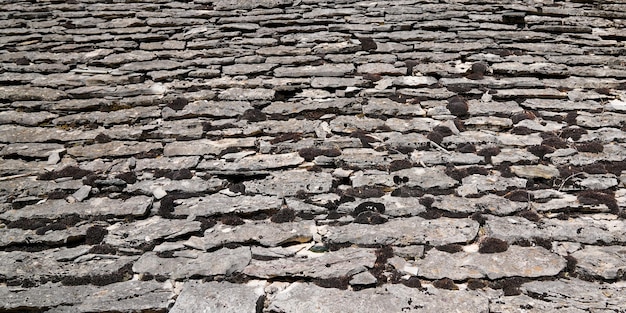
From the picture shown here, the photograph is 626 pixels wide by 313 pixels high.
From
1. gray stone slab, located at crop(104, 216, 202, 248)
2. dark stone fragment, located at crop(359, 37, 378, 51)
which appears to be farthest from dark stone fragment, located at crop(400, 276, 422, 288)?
dark stone fragment, located at crop(359, 37, 378, 51)

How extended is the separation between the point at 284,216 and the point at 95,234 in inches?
42.6

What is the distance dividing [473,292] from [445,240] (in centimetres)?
36

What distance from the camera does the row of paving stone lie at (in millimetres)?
2381

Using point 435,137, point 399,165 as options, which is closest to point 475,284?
point 399,165

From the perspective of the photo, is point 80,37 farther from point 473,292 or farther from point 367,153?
point 473,292

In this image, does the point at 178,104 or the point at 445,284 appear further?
the point at 178,104

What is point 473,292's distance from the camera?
89.8 inches

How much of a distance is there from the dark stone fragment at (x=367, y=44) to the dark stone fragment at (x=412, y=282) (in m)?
2.56

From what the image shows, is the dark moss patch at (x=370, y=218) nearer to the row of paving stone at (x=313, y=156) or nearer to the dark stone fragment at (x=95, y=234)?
the row of paving stone at (x=313, y=156)

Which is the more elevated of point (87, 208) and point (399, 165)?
point (399, 165)

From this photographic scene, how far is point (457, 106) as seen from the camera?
12.0 feet

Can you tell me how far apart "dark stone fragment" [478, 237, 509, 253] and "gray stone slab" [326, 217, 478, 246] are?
0.27ft

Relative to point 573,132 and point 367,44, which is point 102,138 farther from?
point 573,132

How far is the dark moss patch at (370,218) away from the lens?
2.70m
